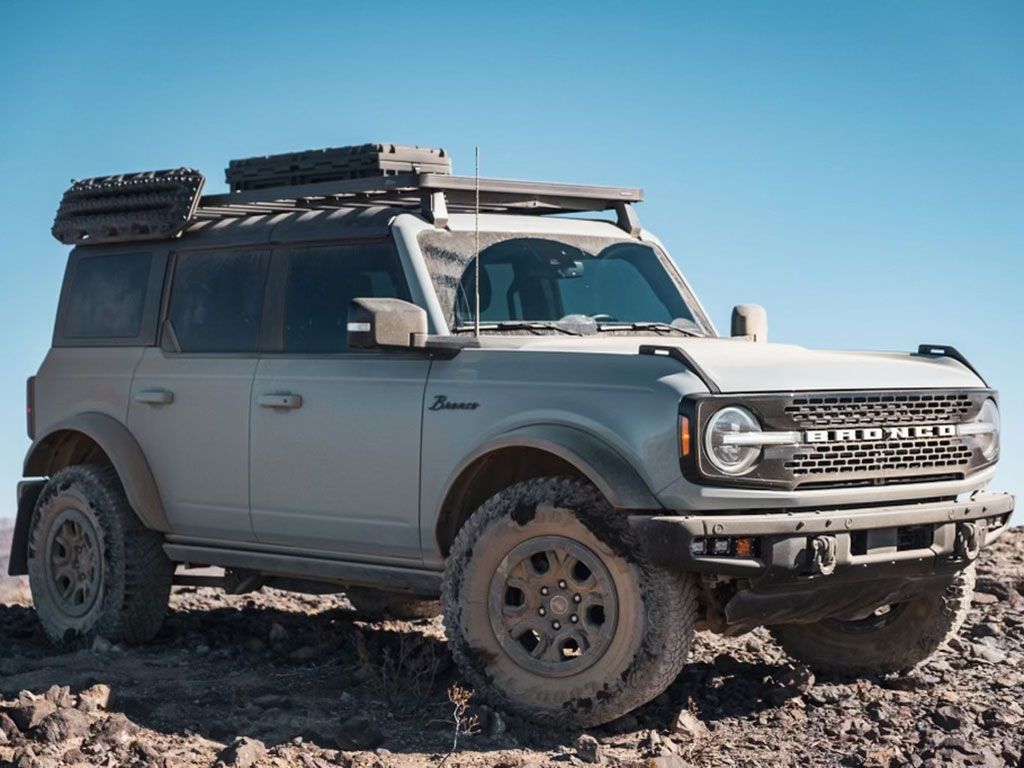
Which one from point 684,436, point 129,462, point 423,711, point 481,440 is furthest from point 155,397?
point 684,436

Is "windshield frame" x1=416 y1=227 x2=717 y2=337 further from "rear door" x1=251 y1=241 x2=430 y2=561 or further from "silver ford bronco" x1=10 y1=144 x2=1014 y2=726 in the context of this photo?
"rear door" x1=251 y1=241 x2=430 y2=561

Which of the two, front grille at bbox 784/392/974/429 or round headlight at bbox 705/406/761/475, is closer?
round headlight at bbox 705/406/761/475

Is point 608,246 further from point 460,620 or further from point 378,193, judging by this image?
point 460,620

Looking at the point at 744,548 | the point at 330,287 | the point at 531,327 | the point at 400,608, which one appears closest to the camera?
the point at 744,548

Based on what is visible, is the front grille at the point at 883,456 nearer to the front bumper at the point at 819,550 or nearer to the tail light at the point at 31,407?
the front bumper at the point at 819,550

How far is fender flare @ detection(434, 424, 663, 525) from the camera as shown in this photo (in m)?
6.69

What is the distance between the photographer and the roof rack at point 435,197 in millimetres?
Result: 8125

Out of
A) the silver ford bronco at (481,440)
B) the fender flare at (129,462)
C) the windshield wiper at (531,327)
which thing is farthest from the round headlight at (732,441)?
the fender flare at (129,462)

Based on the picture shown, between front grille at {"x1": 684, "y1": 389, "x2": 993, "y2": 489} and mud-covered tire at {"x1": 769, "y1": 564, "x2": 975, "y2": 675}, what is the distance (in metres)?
0.78

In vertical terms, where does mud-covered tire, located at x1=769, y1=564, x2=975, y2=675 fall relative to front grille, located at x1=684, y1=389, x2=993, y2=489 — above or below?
below

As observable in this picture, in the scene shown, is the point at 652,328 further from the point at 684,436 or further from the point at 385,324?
the point at 684,436

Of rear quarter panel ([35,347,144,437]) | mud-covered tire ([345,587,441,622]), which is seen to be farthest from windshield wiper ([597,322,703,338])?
rear quarter panel ([35,347,144,437])

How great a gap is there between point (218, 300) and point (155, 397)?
643mm

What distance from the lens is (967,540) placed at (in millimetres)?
7332
